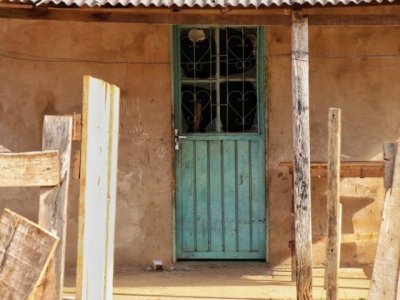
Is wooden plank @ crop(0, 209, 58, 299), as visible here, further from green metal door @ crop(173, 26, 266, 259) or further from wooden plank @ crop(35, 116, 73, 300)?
green metal door @ crop(173, 26, 266, 259)

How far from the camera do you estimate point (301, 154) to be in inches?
269

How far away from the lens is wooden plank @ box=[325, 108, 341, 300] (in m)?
4.87

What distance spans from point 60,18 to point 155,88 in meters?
1.60

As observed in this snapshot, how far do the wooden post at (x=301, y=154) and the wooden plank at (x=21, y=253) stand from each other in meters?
3.52

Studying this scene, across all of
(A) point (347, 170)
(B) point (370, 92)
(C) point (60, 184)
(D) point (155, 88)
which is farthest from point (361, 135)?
(C) point (60, 184)

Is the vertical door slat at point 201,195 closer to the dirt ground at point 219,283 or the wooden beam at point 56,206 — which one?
the dirt ground at point 219,283

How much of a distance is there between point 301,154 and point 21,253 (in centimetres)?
371

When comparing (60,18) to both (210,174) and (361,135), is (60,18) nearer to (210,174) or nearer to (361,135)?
(210,174)

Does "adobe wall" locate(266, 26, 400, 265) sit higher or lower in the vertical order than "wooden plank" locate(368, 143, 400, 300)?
higher

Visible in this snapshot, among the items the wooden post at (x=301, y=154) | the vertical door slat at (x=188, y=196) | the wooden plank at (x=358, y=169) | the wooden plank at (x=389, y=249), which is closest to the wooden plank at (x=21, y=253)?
the wooden plank at (x=389, y=249)

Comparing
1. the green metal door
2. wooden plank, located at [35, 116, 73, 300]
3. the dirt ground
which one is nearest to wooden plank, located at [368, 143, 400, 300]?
wooden plank, located at [35, 116, 73, 300]

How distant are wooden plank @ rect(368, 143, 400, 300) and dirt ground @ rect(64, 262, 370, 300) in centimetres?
299

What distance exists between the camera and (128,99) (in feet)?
27.5

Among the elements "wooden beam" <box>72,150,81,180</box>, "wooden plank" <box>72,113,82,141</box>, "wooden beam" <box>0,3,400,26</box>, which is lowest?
"wooden beam" <box>72,150,81,180</box>
